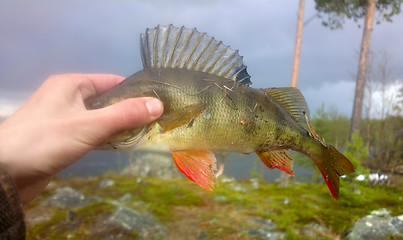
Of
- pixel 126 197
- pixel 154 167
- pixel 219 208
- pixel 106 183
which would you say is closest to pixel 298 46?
pixel 219 208

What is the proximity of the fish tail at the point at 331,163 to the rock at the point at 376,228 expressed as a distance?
5184 mm

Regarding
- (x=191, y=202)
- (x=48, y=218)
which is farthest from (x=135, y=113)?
(x=191, y=202)

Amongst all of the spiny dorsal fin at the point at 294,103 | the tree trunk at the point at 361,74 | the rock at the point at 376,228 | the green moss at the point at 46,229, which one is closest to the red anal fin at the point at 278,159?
the spiny dorsal fin at the point at 294,103

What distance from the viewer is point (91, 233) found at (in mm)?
6062

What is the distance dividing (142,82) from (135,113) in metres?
0.26

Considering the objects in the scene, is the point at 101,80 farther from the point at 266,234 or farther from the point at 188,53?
the point at 266,234

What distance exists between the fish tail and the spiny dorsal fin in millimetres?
223

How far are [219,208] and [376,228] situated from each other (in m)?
4.15

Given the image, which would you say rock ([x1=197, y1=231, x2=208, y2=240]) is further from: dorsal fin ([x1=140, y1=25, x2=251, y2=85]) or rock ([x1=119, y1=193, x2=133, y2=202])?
dorsal fin ([x1=140, y1=25, x2=251, y2=85])

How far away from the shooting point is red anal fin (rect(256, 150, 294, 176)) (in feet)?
6.04

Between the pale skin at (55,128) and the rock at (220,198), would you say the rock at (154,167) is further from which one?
the pale skin at (55,128)

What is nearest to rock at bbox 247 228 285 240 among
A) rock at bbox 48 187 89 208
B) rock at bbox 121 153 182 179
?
rock at bbox 48 187 89 208

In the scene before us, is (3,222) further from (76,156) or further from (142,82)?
(142,82)

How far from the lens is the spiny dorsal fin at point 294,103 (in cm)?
189
